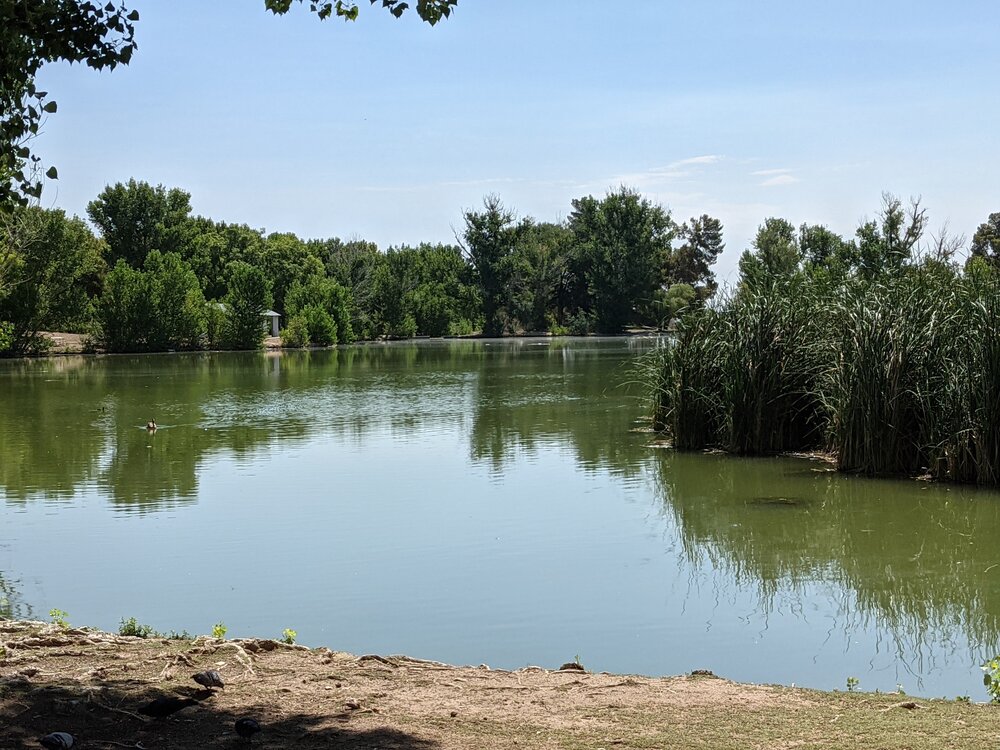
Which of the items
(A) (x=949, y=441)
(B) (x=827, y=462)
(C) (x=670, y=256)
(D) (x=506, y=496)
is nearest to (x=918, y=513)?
(A) (x=949, y=441)

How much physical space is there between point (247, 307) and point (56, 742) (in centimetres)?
5935

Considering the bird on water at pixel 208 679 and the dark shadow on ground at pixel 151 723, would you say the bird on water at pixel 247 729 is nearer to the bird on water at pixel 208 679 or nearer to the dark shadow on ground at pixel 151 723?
the dark shadow on ground at pixel 151 723

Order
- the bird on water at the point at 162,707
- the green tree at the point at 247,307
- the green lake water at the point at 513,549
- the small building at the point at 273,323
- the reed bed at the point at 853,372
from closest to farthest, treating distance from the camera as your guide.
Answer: the bird on water at the point at 162,707 → the green lake water at the point at 513,549 → the reed bed at the point at 853,372 → the green tree at the point at 247,307 → the small building at the point at 273,323

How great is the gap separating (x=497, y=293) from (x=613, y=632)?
265 feet

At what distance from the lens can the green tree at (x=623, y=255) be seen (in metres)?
86.1

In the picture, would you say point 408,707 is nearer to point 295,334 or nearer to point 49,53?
point 49,53

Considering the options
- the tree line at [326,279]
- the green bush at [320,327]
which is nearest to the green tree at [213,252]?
the tree line at [326,279]

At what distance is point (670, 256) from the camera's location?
9800 cm

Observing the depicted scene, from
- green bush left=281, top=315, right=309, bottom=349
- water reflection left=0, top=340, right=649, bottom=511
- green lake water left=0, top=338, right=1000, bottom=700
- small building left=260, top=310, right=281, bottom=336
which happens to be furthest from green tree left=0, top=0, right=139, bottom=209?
small building left=260, top=310, right=281, bottom=336

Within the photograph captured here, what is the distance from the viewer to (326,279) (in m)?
74.0

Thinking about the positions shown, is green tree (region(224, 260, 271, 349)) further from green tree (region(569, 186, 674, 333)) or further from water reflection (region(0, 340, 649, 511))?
green tree (region(569, 186, 674, 333))

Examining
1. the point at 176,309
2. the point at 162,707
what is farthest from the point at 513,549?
the point at 176,309

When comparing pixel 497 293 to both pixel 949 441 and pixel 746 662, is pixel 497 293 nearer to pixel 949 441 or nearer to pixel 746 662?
pixel 949 441

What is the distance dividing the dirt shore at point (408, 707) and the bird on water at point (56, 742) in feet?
0.35
